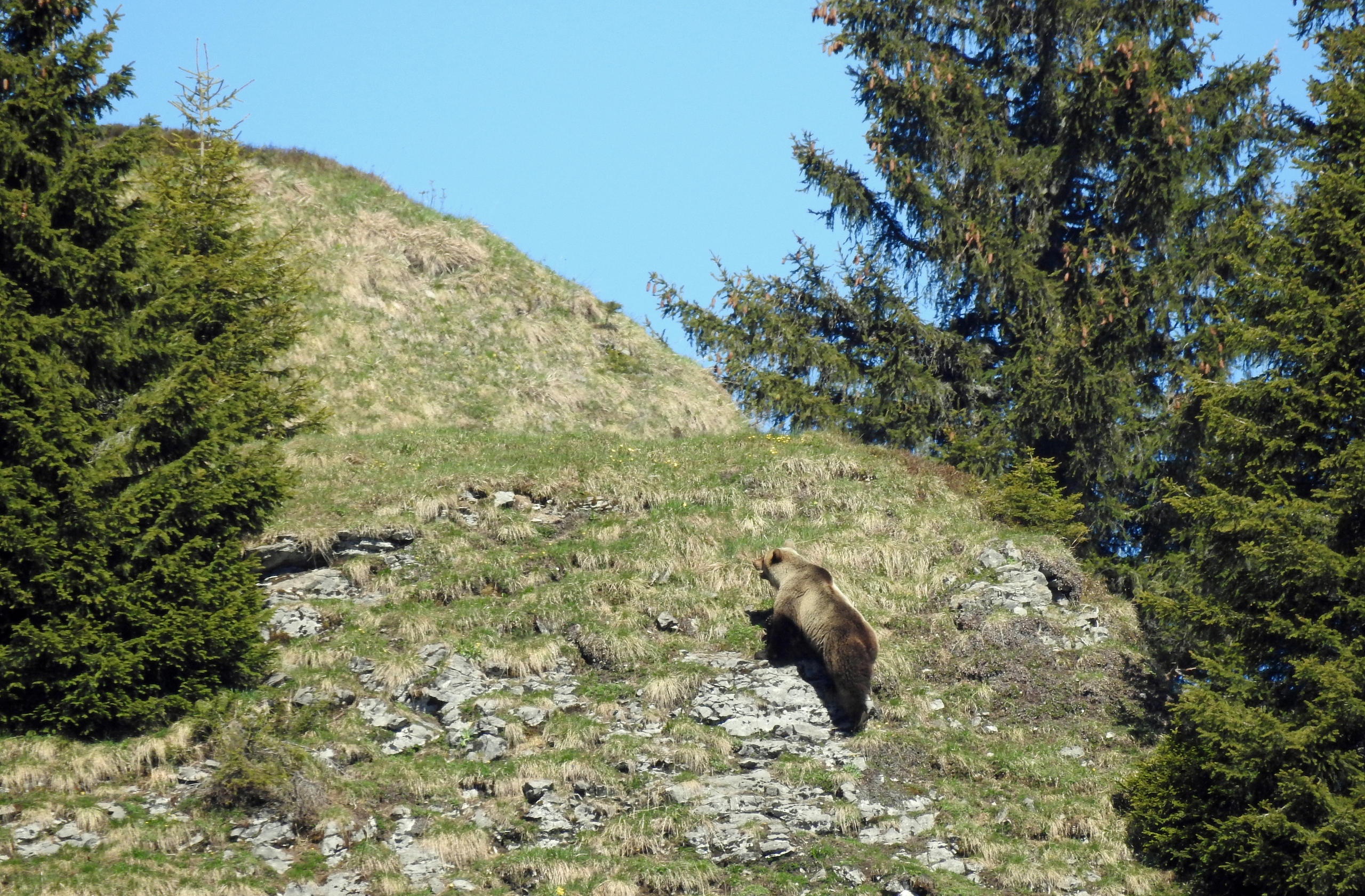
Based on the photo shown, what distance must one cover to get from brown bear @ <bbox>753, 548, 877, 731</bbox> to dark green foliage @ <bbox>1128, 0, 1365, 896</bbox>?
11.8 feet

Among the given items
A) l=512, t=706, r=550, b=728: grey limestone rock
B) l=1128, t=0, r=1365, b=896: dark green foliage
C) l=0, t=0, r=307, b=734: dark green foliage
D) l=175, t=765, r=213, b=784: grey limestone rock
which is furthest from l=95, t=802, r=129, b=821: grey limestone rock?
l=1128, t=0, r=1365, b=896: dark green foliage

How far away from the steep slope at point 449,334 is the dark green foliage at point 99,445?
36.3 ft

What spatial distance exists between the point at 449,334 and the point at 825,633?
748 inches

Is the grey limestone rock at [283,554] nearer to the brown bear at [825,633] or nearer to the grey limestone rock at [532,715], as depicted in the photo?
the grey limestone rock at [532,715]

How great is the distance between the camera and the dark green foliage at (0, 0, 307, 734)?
1427cm

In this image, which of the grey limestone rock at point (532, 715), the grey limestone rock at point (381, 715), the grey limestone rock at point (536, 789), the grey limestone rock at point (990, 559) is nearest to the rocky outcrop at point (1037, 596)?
the grey limestone rock at point (990, 559)

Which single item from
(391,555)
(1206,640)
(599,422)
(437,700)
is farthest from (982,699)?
(599,422)

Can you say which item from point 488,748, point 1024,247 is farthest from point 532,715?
point 1024,247

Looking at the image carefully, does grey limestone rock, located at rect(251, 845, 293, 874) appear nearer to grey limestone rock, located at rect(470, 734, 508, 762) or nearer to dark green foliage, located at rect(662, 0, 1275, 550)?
grey limestone rock, located at rect(470, 734, 508, 762)

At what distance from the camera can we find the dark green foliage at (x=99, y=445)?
1427 centimetres

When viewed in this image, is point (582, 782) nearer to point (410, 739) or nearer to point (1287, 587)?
point (410, 739)

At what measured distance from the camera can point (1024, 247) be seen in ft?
83.3

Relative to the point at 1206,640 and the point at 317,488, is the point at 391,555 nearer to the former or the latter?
the point at 317,488

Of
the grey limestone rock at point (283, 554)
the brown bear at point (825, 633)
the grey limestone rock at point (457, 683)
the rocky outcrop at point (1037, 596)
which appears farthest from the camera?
the grey limestone rock at point (283, 554)
